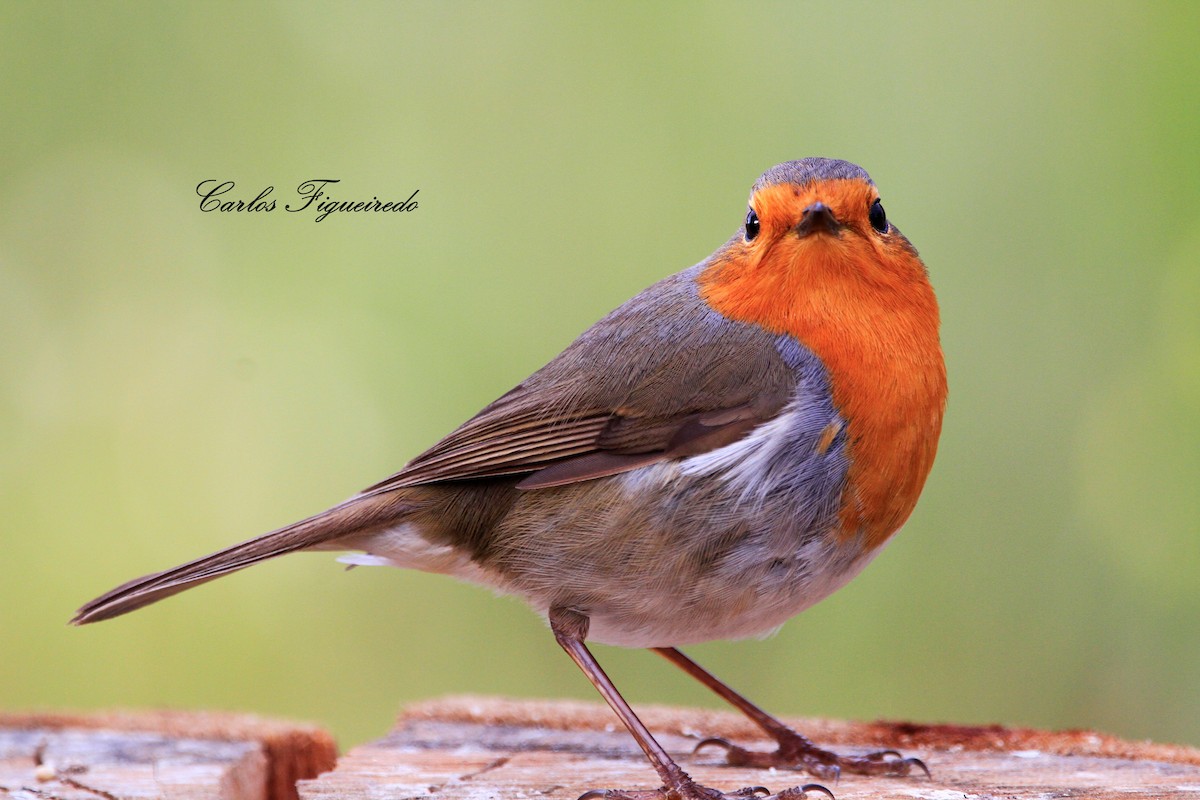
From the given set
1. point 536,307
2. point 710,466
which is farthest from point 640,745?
point 536,307

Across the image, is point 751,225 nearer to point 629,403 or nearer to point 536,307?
point 629,403

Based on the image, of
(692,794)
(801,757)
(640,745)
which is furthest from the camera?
(801,757)

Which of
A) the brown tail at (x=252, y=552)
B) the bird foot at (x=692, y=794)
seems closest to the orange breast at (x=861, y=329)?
the bird foot at (x=692, y=794)

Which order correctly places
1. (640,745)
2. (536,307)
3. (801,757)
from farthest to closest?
(536,307) → (801,757) → (640,745)

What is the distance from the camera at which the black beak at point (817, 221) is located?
140 inches

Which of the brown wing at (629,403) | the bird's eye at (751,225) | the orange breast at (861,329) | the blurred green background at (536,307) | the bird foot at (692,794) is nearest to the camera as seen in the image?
the bird foot at (692,794)

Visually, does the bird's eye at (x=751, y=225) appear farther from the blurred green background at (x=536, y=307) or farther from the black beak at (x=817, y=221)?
the blurred green background at (x=536, y=307)

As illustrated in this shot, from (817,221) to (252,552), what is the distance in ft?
6.37

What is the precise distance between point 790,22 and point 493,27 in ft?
4.84

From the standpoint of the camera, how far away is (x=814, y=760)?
4012 mm

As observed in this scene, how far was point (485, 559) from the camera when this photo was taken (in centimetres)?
390

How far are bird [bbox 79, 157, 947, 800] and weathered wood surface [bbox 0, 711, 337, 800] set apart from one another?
1.57 feet

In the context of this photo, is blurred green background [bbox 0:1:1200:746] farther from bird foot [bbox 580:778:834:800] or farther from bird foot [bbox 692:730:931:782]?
bird foot [bbox 580:778:834:800]

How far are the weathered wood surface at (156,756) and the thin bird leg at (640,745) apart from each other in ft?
3.35
